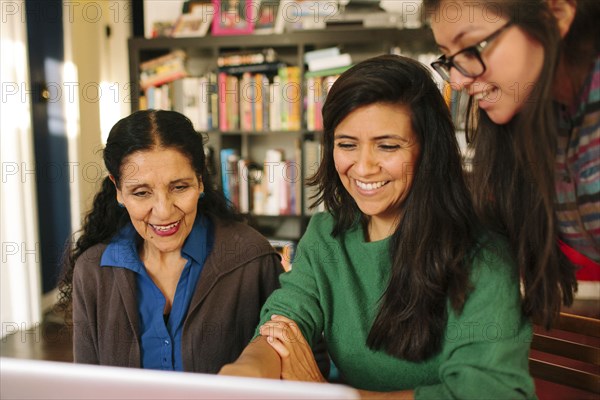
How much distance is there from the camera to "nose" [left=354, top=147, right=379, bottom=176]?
1.17 m

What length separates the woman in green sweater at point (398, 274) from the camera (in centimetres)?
105

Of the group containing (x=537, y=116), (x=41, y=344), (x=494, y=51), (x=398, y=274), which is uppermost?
(x=494, y=51)

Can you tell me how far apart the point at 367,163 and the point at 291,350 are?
1.44 feet

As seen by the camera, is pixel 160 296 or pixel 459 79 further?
pixel 160 296

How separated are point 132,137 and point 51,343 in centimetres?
236

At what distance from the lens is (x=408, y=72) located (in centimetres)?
115

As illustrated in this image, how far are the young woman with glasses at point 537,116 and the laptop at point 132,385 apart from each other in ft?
1.92

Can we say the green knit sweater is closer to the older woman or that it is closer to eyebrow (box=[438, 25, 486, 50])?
the older woman

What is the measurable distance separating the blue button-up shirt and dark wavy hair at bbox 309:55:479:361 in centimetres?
52

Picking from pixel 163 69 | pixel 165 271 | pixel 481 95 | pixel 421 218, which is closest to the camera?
pixel 481 95

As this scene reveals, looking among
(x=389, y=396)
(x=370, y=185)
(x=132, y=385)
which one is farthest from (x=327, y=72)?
(x=132, y=385)

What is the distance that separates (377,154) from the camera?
1.17 metres

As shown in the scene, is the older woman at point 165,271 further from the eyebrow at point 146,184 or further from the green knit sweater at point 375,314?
the green knit sweater at point 375,314

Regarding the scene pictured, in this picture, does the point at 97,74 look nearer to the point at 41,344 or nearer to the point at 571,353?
the point at 41,344
